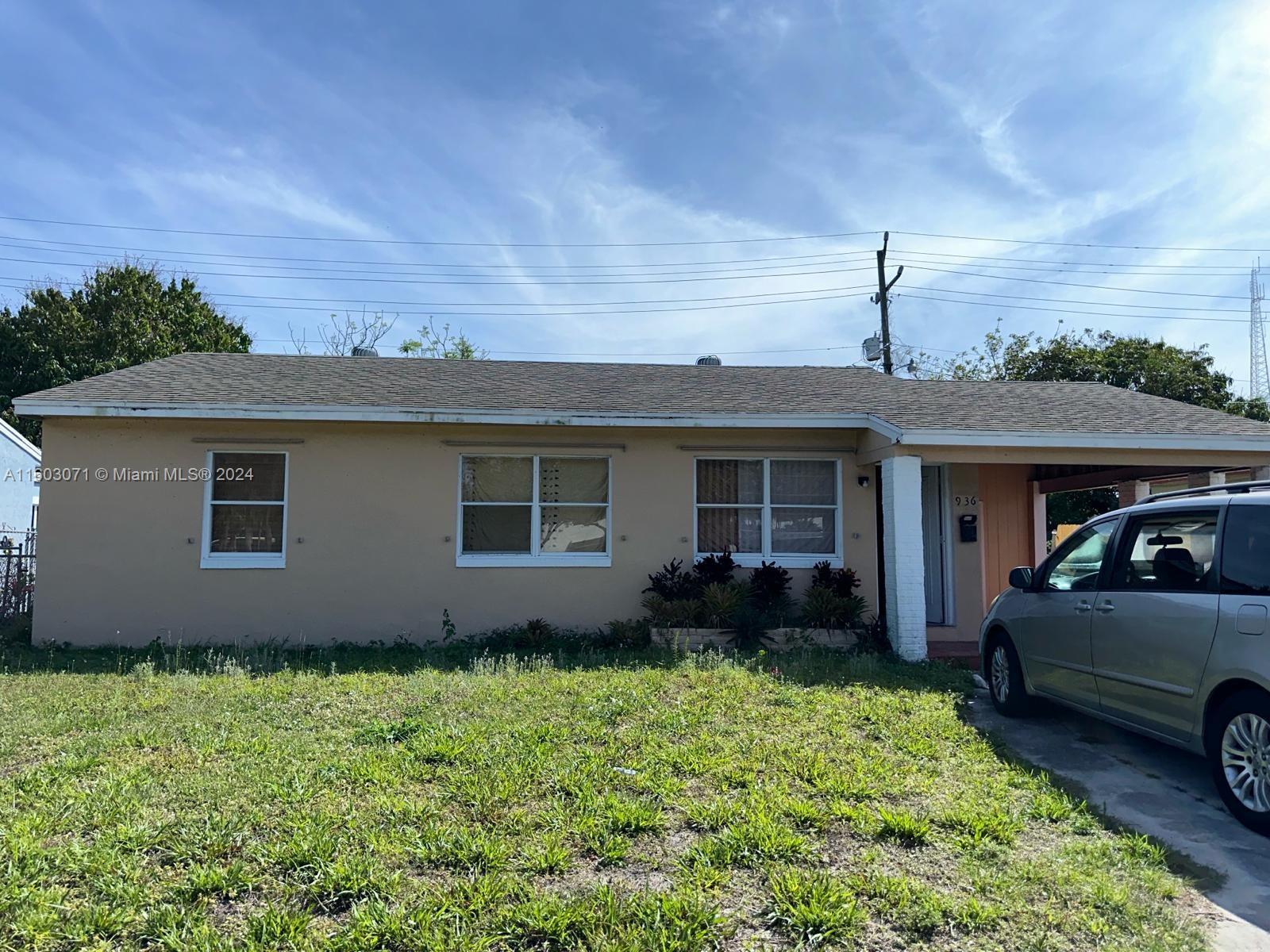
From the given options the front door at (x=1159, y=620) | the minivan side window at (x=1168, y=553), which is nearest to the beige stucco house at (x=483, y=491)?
the minivan side window at (x=1168, y=553)

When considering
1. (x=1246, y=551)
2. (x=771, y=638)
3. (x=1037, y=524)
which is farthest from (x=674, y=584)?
(x=1246, y=551)

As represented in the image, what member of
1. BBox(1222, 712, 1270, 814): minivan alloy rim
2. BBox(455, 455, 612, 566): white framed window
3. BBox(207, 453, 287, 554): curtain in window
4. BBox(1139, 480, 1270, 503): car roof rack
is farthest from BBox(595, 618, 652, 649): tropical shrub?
BBox(1222, 712, 1270, 814): minivan alloy rim

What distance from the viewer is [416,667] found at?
8.48m

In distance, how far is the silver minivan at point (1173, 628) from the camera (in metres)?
4.23

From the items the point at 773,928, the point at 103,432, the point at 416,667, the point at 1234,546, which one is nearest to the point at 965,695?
the point at 1234,546

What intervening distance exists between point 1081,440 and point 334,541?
947 centimetres

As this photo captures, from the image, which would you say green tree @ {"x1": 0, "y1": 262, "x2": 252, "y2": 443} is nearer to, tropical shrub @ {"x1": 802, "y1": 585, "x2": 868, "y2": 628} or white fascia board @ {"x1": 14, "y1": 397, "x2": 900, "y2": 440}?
white fascia board @ {"x1": 14, "y1": 397, "x2": 900, "y2": 440}

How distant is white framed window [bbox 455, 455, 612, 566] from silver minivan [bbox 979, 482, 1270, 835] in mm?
5752

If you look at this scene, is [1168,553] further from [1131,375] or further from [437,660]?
[1131,375]

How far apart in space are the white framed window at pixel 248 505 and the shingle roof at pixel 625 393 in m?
0.92

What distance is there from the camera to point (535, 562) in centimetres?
1048

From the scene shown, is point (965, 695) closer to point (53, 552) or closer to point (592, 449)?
point (592, 449)

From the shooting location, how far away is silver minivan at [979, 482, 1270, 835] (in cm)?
423

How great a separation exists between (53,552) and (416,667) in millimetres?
5263
